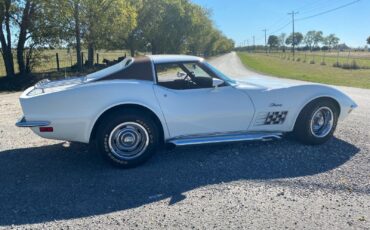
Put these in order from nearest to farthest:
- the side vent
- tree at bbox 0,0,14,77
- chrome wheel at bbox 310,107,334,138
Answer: the side vent, chrome wheel at bbox 310,107,334,138, tree at bbox 0,0,14,77

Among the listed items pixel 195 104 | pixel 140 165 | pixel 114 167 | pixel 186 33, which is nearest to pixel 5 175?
pixel 114 167

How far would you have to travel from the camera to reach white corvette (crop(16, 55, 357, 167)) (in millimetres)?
4340

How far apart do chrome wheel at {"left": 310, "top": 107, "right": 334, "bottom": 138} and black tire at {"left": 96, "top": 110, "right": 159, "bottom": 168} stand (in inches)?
96.4

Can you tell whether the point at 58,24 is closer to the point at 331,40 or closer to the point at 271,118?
the point at 271,118

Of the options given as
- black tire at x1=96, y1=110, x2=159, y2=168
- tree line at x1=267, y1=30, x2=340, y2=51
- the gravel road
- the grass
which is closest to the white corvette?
black tire at x1=96, y1=110, x2=159, y2=168

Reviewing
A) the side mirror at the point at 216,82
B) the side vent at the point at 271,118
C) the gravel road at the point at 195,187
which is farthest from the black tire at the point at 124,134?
the side vent at the point at 271,118

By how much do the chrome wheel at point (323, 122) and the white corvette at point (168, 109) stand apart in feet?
0.05

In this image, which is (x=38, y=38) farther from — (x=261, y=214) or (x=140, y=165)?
(x=261, y=214)

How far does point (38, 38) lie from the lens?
18828mm

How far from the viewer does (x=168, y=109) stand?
4605 millimetres

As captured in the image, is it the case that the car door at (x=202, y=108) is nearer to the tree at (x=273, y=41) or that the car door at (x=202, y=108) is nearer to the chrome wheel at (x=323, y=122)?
the chrome wheel at (x=323, y=122)

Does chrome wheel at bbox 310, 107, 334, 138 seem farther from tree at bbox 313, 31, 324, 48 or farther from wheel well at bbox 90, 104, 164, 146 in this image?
tree at bbox 313, 31, 324, 48

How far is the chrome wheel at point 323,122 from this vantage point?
532 cm

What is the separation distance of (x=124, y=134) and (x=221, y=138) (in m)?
1.31
